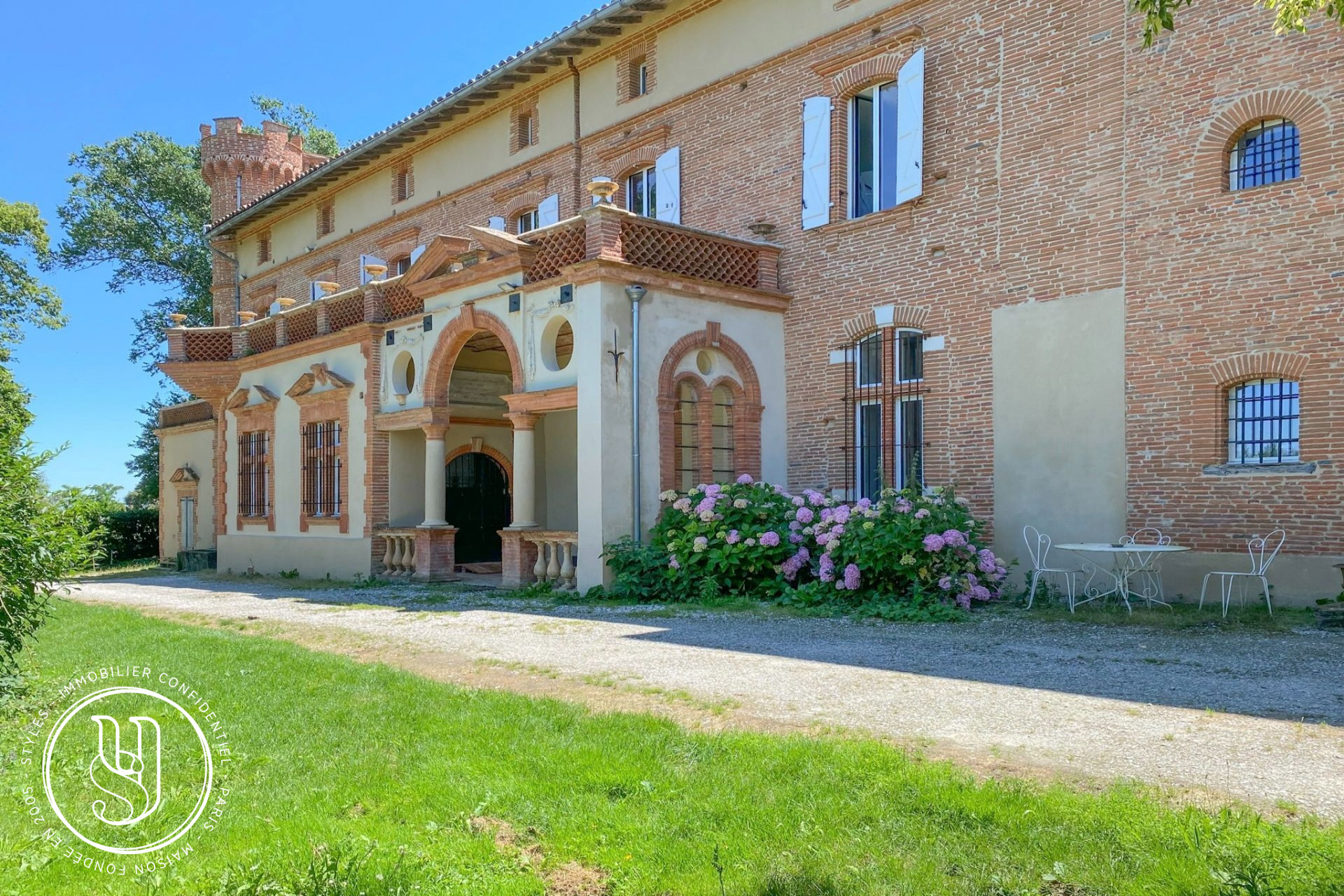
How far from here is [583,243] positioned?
1289cm

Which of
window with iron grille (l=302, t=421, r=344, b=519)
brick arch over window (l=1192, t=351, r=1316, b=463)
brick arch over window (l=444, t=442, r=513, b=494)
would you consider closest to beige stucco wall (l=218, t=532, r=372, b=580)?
window with iron grille (l=302, t=421, r=344, b=519)

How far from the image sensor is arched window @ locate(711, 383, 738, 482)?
1395cm

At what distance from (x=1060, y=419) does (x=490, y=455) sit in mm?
10653

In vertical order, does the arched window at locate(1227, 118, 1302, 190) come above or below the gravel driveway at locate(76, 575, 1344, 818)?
above

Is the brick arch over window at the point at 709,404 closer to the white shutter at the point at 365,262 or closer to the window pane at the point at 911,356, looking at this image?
the window pane at the point at 911,356

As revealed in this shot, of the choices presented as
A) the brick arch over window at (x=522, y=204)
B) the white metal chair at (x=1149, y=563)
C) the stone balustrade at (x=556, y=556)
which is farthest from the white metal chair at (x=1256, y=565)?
the brick arch over window at (x=522, y=204)

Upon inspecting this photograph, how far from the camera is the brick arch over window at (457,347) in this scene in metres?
14.0

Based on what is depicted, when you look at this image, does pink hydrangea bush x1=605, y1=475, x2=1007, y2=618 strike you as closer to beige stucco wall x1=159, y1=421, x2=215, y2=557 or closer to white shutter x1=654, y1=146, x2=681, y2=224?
white shutter x1=654, y1=146, x2=681, y2=224

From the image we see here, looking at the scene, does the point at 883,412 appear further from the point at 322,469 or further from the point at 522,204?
the point at 322,469

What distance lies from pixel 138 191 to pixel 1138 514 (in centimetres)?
3280

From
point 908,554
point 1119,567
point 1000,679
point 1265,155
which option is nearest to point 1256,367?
point 1265,155

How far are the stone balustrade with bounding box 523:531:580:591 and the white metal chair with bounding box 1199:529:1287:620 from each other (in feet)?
23.6

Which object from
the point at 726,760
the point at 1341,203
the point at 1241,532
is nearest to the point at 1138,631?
the point at 1241,532

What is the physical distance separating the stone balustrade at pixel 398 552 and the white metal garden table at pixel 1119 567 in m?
9.88
